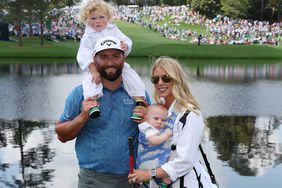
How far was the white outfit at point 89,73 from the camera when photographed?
181 inches

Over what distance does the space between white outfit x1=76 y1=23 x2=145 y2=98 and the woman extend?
0.32 metres

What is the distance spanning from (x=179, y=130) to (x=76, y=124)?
0.89m

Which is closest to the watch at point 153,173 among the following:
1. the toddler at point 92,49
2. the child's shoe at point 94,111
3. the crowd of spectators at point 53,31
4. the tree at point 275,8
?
the toddler at point 92,49

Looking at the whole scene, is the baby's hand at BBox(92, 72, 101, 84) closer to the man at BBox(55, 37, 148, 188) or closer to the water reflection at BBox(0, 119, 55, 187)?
the man at BBox(55, 37, 148, 188)

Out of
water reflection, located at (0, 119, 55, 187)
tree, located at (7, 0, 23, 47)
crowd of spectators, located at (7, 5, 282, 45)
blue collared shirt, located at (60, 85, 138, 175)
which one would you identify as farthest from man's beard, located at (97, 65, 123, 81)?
crowd of spectators, located at (7, 5, 282, 45)

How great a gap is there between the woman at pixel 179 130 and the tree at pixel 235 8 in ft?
223

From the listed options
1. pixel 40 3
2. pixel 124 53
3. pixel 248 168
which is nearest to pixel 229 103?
pixel 248 168

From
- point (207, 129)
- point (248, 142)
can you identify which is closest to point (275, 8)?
point (207, 129)

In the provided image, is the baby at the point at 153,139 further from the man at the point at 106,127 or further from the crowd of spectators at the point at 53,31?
the crowd of spectators at the point at 53,31

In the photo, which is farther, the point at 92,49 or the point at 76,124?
the point at 92,49

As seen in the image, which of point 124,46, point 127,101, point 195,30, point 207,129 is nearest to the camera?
point 127,101

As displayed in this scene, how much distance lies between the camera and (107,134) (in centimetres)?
460

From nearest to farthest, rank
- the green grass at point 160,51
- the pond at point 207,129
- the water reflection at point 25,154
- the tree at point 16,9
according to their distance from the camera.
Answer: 1. the water reflection at point 25,154
2. the pond at point 207,129
3. the green grass at point 160,51
4. the tree at point 16,9

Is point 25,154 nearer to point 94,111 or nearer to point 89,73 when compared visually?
point 89,73
